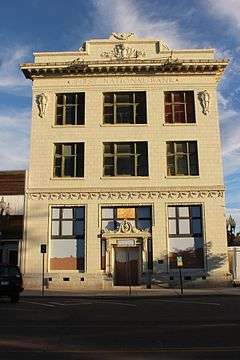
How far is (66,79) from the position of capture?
3975 cm

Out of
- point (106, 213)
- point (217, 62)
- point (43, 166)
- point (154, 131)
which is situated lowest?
point (106, 213)

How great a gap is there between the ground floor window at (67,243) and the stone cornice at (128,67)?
1125 centimetres

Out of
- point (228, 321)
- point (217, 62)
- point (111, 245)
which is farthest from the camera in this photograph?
point (217, 62)

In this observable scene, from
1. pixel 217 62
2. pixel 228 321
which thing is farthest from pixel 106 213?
pixel 228 321

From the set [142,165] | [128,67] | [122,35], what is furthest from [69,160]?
[122,35]

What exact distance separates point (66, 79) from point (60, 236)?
40.7 ft

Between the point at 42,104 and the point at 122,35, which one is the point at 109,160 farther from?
the point at 122,35

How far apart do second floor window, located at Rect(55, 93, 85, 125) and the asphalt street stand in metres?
23.9

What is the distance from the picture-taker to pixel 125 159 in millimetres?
38219

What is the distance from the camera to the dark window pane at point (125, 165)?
3797 centimetres

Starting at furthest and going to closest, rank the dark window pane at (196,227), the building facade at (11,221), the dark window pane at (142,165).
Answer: the building facade at (11,221), the dark window pane at (142,165), the dark window pane at (196,227)

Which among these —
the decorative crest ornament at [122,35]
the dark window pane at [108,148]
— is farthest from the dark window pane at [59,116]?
the decorative crest ornament at [122,35]

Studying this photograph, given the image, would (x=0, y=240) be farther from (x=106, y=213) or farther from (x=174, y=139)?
(x=174, y=139)

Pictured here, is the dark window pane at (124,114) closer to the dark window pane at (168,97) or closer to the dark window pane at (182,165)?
the dark window pane at (168,97)
